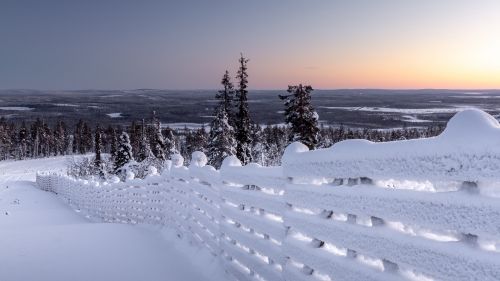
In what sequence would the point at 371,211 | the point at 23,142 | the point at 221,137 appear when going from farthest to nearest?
1. the point at 23,142
2. the point at 221,137
3. the point at 371,211

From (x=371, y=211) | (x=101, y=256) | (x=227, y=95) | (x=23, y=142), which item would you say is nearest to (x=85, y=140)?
(x=23, y=142)

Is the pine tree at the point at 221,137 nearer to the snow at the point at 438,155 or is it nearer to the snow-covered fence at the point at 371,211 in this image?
the snow-covered fence at the point at 371,211

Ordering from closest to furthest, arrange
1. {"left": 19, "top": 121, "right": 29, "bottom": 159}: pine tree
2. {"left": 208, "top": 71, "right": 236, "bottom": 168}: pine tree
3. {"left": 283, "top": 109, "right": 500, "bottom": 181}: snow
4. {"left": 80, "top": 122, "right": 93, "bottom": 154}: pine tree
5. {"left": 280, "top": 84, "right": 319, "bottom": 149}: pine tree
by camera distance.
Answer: {"left": 283, "top": 109, "right": 500, "bottom": 181}: snow, {"left": 280, "top": 84, "right": 319, "bottom": 149}: pine tree, {"left": 208, "top": 71, "right": 236, "bottom": 168}: pine tree, {"left": 19, "top": 121, "right": 29, "bottom": 159}: pine tree, {"left": 80, "top": 122, "right": 93, "bottom": 154}: pine tree

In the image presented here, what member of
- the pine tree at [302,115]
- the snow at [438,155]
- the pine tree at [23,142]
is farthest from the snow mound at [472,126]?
the pine tree at [23,142]

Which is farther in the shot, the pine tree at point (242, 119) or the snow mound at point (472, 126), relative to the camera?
the pine tree at point (242, 119)

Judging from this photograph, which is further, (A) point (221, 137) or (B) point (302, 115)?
(A) point (221, 137)

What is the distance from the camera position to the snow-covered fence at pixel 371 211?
2.10 metres

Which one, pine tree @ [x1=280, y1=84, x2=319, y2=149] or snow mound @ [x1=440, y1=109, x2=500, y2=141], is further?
pine tree @ [x1=280, y1=84, x2=319, y2=149]

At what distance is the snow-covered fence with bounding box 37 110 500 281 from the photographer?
2100 mm

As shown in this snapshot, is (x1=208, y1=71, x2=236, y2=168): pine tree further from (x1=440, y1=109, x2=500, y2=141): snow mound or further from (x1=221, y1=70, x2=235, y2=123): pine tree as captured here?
(x1=440, y1=109, x2=500, y2=141): snow mound

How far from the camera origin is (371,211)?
9.45 feet

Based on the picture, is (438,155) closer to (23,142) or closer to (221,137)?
(221,137)

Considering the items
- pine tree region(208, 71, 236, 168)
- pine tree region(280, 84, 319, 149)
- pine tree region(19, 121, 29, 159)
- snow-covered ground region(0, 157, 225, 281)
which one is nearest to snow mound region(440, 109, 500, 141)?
snow-covered ground region(0, 157, 225, 281)

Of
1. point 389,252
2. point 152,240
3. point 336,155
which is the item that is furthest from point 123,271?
point 389,252
